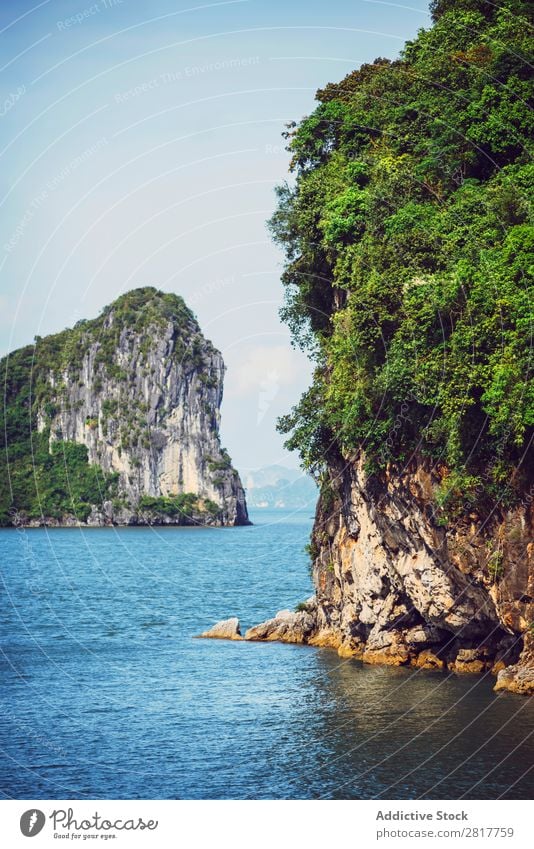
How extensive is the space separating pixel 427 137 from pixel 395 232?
627 centimetres

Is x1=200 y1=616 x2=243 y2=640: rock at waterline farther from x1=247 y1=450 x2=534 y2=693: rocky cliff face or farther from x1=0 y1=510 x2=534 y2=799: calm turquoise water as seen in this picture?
x1=247 y1=450 x2=534 y2=693: rocky cliff face

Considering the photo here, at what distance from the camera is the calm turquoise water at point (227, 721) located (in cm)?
2603

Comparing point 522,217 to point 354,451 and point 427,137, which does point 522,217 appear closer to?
point 427,137

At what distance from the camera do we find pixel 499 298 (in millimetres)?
32906

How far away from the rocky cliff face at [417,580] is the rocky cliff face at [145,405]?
121 metres

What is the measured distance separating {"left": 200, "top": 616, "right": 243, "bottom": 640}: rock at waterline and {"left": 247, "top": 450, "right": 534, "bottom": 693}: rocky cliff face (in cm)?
326

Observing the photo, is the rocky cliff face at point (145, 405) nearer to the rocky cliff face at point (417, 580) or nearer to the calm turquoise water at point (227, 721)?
the calm turquoise water at point (227, 721)

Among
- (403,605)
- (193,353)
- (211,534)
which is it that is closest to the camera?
(403,605)

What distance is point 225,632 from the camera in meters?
50.0

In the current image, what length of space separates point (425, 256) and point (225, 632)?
21765mm

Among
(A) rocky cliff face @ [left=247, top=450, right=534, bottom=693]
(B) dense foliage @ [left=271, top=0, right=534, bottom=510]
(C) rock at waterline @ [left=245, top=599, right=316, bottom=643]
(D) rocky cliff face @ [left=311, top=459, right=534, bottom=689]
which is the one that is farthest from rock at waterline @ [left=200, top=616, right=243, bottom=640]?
(B) dense foliage @ [left=271, top=0, right=534, bottom=510]
